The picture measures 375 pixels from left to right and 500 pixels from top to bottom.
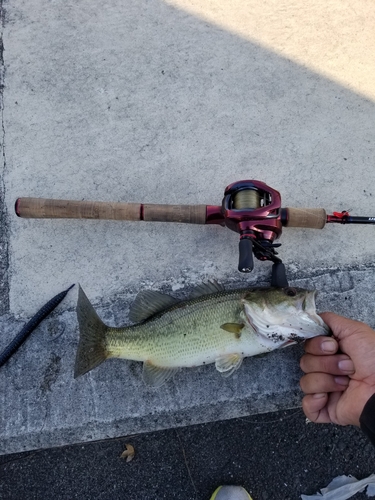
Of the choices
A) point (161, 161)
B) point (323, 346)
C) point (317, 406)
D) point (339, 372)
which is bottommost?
point (317, 406)

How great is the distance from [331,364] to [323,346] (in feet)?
0.38

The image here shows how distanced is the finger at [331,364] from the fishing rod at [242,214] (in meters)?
0.46

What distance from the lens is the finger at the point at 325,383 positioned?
250 cm

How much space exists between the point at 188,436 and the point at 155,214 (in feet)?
5.36

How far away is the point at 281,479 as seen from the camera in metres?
3.17

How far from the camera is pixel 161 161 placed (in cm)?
317

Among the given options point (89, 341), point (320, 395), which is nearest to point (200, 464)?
point (320, 395)

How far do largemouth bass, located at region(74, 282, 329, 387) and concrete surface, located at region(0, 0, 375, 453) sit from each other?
0.26 meters

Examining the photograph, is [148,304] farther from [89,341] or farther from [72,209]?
[72,209]

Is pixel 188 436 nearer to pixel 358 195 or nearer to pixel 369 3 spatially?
pixel 358 195

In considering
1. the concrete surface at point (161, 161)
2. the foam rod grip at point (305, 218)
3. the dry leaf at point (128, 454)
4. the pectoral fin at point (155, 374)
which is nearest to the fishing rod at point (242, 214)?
the foam rod grip at point (305, 218)

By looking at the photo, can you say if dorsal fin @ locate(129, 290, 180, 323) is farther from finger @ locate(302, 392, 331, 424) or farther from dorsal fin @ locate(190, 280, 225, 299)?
finger @ locate(302, 392, 331, 424)

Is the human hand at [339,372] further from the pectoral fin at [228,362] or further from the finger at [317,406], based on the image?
the pectoral fin at [228,362]

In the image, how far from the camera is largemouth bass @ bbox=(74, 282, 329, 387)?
7.94 ft
